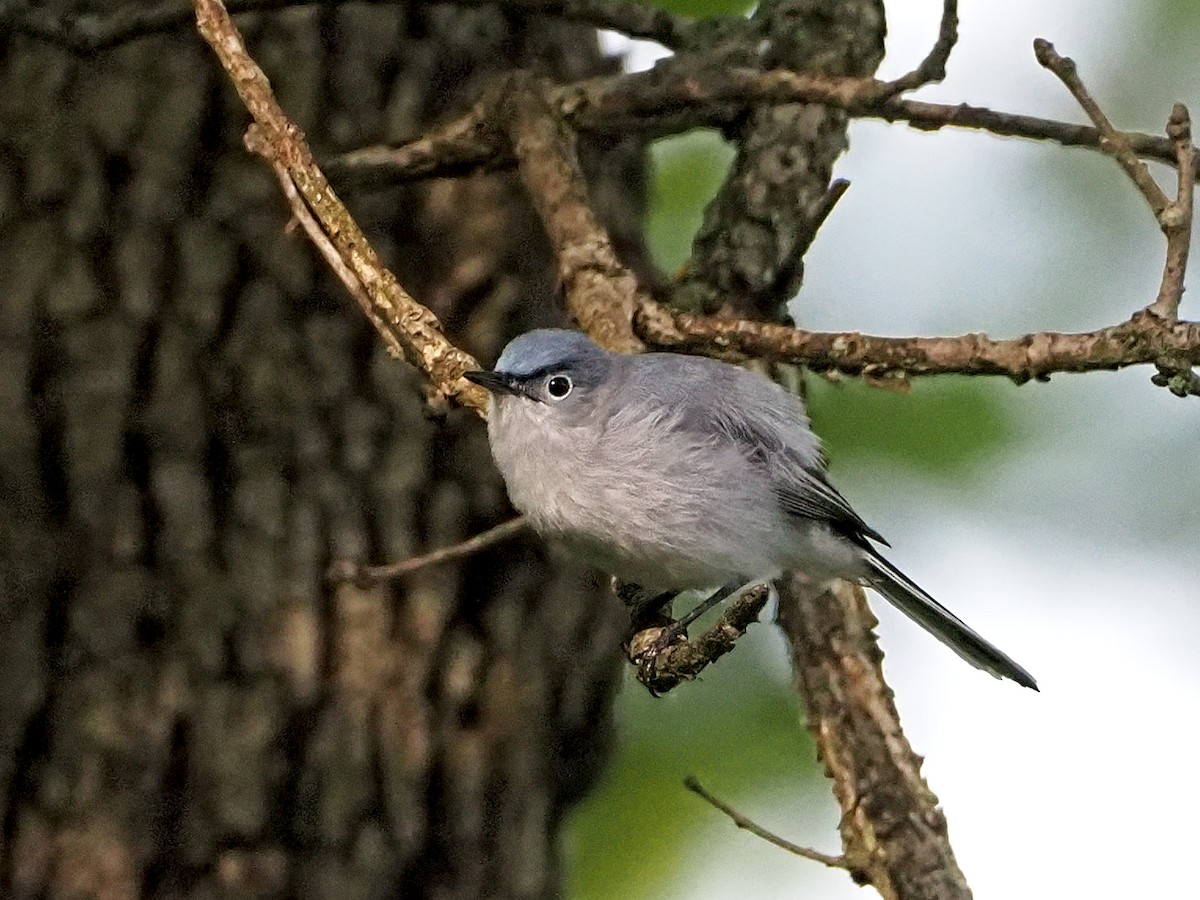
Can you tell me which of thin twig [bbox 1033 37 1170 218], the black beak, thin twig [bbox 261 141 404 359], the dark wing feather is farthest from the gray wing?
thin twig [bbox 1033 37 1170 218]

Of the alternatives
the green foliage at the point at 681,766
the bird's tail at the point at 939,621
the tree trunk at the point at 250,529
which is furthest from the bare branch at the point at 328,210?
the green foliage at the point at 681,766

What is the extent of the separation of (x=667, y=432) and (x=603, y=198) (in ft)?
3.40

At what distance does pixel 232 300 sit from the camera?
2.81m

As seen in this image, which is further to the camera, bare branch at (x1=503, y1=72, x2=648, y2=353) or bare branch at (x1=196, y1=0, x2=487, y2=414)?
bare branch at (x1=503, y1=72, x2=648, y2=353)

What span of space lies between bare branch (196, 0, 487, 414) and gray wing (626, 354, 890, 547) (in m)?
0.38

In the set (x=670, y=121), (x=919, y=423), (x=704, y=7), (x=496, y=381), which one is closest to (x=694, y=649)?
(x=496, y=381)

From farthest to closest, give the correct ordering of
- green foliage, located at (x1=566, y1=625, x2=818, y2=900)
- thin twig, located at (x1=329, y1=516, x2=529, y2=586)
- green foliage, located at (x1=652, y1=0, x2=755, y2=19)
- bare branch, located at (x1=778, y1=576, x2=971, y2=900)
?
green foliage, located at (x1=566, y1=625, x2=818, y2=900), green foliage, located at (x1=652, y1=0, x2=755, y2=19), thin twig, located at (x1=329, y1=516, x2=529, y2=586), bare branch, located at (x1=778, y1=576, x2=971, y2=900)

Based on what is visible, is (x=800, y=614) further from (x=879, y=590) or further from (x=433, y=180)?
(x=433, y=180)

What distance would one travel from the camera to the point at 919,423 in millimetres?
3838

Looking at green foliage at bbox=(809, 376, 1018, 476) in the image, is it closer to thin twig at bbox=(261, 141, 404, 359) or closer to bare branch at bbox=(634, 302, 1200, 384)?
bare branch at bbox=(634, 302, 1200, 384)

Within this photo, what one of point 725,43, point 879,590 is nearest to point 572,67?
point 725,43

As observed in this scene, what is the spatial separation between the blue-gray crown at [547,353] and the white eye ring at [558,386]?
2 cm

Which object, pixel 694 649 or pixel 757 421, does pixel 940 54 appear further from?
pixel 694 649

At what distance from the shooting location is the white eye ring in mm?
2426
